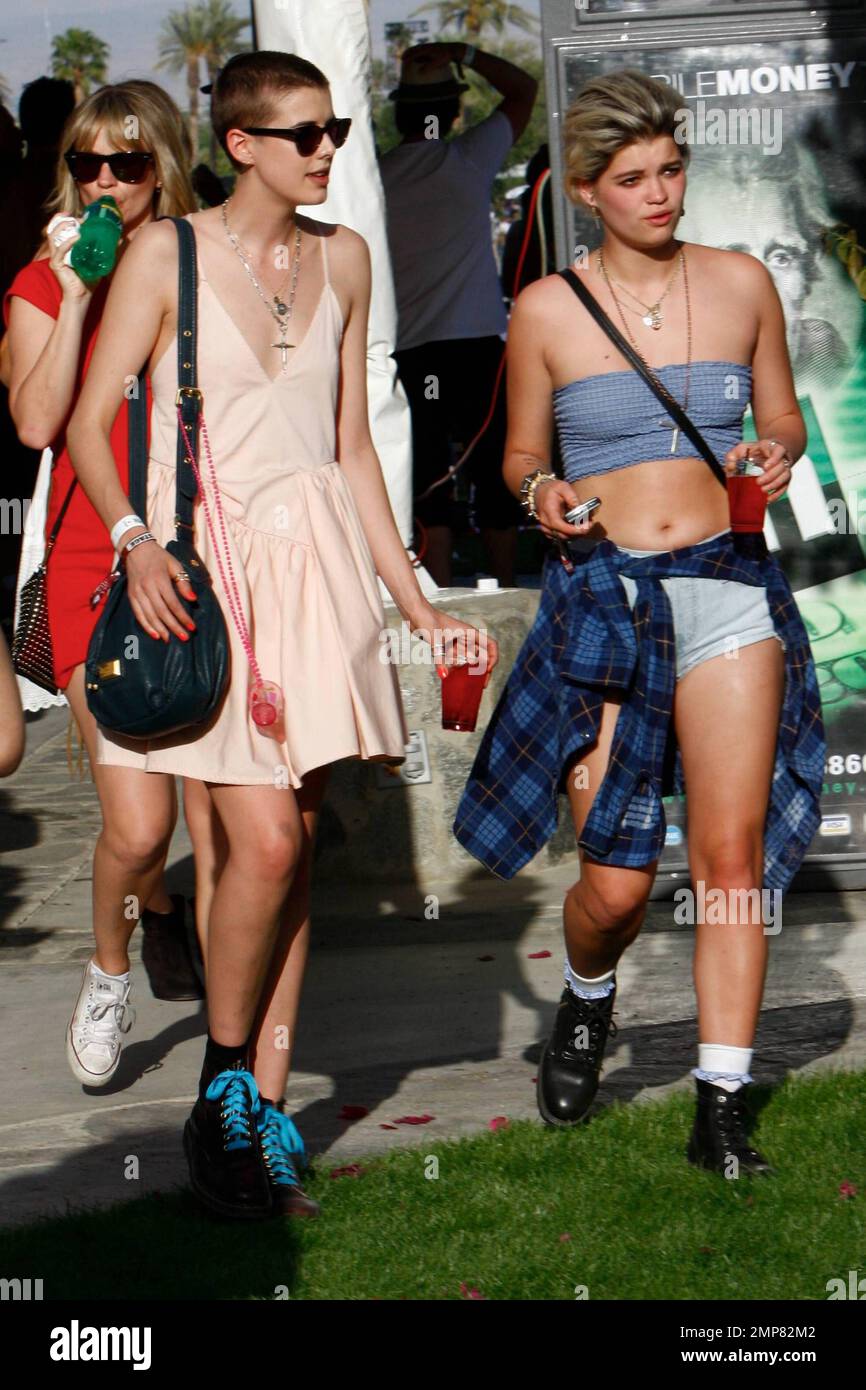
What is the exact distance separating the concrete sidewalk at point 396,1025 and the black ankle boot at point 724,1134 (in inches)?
23.2

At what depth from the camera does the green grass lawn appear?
11.8ft

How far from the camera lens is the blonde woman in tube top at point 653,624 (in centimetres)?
406

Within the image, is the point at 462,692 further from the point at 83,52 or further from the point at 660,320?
the point at 83,52

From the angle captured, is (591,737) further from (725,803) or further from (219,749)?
(219,749)

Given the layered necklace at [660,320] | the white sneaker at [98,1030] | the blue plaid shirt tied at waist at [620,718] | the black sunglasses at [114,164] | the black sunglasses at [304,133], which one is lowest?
the white sneaker at [98,1030]

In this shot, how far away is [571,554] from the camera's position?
4.27 meters

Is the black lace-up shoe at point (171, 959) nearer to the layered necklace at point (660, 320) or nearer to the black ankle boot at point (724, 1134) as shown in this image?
the black ankle boot at point (724, 1134)

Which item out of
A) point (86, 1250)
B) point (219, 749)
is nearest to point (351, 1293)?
point (86, 1250)

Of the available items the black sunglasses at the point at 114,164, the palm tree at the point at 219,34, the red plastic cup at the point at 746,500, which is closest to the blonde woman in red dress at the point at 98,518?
the black sunglasses at the point at 114,164

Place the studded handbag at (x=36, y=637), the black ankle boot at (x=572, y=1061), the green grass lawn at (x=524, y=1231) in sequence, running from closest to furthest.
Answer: the green grass lawn at (x=524, y=1231) → the black ankle boot at (x=572, y=1061) → the studded handbag at (x=36, y=637)

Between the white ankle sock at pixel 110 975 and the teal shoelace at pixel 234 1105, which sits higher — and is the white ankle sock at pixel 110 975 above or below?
below

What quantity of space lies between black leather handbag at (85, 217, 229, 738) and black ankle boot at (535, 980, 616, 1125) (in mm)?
1161
